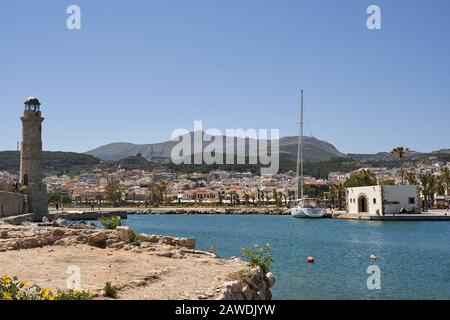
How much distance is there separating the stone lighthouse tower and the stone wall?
48.6 inches

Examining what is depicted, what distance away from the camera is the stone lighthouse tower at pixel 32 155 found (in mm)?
47062

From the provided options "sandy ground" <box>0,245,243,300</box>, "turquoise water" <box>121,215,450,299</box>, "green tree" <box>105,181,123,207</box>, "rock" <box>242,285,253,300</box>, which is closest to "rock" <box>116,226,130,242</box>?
"sandy ground" <box>0,245,243,300</box>

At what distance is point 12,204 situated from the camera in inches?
1608

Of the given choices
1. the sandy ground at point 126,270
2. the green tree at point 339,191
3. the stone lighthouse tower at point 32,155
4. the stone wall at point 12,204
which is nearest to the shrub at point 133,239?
the sandy ground at point 126,270

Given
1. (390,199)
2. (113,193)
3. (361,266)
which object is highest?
(390,199)

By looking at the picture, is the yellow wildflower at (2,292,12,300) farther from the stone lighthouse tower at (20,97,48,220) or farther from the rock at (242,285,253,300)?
the stone lighthouse tower at (20,97,48,220)

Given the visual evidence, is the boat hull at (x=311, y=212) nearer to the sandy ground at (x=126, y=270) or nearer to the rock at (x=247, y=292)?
the sandy ground at (x=126, y=270)

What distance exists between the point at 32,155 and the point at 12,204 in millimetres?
7622

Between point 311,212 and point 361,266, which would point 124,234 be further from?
point 311,212

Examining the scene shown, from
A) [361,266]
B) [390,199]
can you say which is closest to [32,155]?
[361,266]

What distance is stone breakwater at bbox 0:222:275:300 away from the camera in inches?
465
